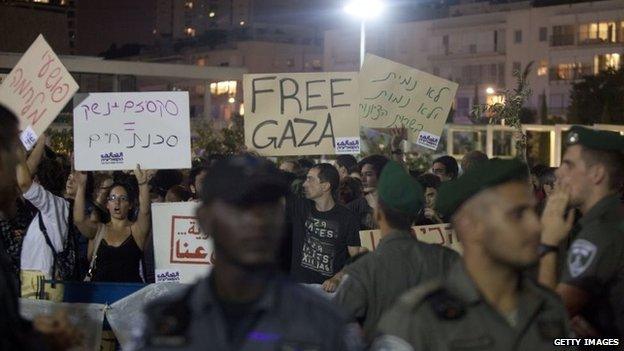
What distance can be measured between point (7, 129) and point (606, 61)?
70.4m

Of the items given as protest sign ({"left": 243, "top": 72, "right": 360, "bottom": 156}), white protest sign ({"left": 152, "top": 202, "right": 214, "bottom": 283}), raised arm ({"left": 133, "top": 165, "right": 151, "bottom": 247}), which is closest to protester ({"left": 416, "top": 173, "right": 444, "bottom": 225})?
protest sign ({"left": 243, "top": 72, "right": 360, "bottom": 156})

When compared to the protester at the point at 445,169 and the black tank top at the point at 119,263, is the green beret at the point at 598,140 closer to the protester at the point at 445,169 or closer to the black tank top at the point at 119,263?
the black tank top at the point at 119,263

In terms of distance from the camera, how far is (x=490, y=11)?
76.0 metres

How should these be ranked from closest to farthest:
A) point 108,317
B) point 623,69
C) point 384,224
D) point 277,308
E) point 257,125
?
point 277,308, point 384,224, point 108,317, point 257,125, point 623,69

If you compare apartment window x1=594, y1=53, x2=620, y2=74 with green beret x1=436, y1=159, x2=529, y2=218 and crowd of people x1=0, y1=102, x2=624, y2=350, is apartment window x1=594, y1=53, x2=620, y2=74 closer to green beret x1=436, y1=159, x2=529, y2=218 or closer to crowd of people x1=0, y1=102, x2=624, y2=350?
crowd of people x1=0, y1=102, x2=624, y2=350

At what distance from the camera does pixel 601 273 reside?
427cm

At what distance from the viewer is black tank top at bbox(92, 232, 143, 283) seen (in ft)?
26.5

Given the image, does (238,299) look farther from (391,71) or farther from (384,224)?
(391,71)

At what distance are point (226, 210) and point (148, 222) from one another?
5.76 metres

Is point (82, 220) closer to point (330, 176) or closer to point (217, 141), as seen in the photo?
point (330, 176)

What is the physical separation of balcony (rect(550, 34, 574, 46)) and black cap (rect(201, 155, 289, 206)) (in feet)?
232

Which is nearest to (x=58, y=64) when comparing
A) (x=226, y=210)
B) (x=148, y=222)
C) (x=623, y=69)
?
(x=148, y=222)

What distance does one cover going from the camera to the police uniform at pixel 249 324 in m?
2.74

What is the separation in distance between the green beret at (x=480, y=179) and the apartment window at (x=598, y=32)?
67.5 meters
